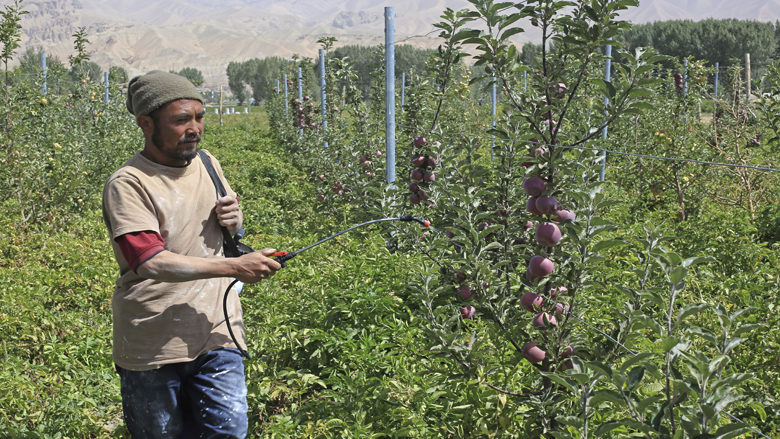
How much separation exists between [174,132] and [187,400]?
0.92 metres

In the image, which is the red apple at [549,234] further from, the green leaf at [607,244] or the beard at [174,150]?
the beard at [174,150]

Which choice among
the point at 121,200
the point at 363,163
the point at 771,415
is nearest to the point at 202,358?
the point at 121,200

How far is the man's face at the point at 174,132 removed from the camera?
192cm

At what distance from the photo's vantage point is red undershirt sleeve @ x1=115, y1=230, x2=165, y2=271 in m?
1.77

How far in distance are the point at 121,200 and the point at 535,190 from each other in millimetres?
1439

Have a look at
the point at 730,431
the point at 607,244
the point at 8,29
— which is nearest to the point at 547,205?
the point at 607,244

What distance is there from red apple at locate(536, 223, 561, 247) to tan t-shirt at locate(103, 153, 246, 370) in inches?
47.5

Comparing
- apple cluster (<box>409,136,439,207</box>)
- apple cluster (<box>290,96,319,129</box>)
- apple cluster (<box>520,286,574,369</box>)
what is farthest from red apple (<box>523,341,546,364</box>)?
apple cluster (<box>290,96,319,129</box>)

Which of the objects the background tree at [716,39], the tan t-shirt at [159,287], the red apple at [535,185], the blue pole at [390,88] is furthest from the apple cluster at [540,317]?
the background tree at [716,39]

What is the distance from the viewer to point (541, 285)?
2.18 meters

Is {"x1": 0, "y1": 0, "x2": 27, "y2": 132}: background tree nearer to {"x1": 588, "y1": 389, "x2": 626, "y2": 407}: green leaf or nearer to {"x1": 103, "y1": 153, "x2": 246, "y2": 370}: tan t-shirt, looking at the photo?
{"x1": 103, "y1": 153, "x2": 246, "y2": 370}: tan t-shirt

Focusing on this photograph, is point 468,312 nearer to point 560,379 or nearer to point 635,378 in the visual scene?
point 560,379

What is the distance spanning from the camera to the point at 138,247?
1770mm

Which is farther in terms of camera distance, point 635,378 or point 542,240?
point 542,240
